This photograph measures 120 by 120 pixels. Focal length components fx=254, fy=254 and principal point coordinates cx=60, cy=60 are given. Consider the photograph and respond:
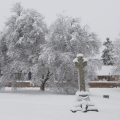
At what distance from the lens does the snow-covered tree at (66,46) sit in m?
25.7

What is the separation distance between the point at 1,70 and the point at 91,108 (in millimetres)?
18408

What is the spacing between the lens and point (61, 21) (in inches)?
1089

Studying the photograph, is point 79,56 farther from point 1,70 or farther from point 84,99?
point 1,70

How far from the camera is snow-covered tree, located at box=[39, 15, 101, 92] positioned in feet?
84.2

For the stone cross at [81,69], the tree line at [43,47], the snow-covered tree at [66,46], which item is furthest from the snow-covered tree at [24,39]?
the stone cross at [81,69]

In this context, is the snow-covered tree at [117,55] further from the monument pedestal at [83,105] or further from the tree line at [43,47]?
the monument pedestal at [83,105]

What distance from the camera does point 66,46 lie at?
87.9ft

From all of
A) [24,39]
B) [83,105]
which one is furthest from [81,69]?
[24,39]

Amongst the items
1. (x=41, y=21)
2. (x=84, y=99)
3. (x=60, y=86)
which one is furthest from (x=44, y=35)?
(x=84, y=99)

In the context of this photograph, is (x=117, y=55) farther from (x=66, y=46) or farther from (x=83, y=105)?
(x=83, y=105)

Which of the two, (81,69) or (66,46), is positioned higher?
(66,46)

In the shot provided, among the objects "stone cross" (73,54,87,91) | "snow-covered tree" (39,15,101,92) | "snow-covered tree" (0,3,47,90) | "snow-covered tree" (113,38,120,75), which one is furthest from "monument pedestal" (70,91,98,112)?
"snow-covered tree" (113,38,120,75)

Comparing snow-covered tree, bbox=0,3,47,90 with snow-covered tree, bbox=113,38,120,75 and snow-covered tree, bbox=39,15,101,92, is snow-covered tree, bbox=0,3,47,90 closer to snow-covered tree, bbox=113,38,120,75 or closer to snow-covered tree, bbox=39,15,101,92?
snow-covered tree, bbox=39,15,101,92

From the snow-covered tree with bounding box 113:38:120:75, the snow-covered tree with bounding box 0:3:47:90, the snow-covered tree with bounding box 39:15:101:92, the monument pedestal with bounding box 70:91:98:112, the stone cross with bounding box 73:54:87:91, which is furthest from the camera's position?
the snow-covered tree with bounding box 113:38:120:75
